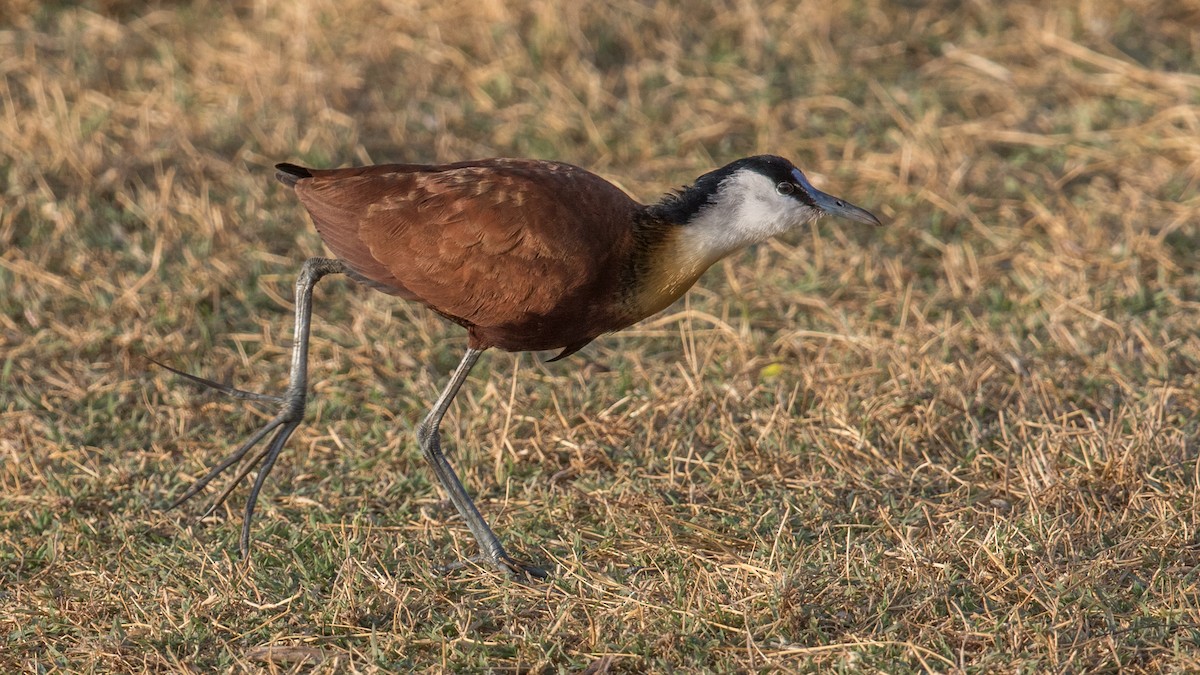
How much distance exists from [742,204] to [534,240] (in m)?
0.61

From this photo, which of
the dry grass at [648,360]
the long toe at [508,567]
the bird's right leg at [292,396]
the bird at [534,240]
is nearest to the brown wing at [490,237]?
the bird at [534,240]

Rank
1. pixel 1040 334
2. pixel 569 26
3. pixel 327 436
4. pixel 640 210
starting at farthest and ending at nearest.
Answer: pixel 569 26 → pixel 1040 334 → pixel 327 436 → pixel 640 210

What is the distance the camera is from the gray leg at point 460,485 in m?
3.98

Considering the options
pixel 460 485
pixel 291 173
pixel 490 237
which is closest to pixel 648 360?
pixel 460 485

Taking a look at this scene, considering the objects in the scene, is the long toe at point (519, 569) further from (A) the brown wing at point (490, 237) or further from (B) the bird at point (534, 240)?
(A) the brown wing at point (490, 237)

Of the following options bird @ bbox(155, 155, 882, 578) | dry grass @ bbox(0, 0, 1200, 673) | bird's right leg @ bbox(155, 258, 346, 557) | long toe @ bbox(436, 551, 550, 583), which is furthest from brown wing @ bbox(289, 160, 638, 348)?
dry grass @ bbox(0, 0, 1200, 673)

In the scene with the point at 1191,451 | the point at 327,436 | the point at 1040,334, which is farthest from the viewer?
the point at 1040,334

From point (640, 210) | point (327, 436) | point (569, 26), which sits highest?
point (640, 210)

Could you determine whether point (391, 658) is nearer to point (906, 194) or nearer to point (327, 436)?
point (327, 436)

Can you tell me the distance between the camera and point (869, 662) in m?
3.40

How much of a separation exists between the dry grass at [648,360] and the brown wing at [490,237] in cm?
73

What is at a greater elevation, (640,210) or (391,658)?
(640,210)

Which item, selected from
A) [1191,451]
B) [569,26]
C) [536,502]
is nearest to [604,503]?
[536,502]

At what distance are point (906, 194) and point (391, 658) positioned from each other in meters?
3.70
